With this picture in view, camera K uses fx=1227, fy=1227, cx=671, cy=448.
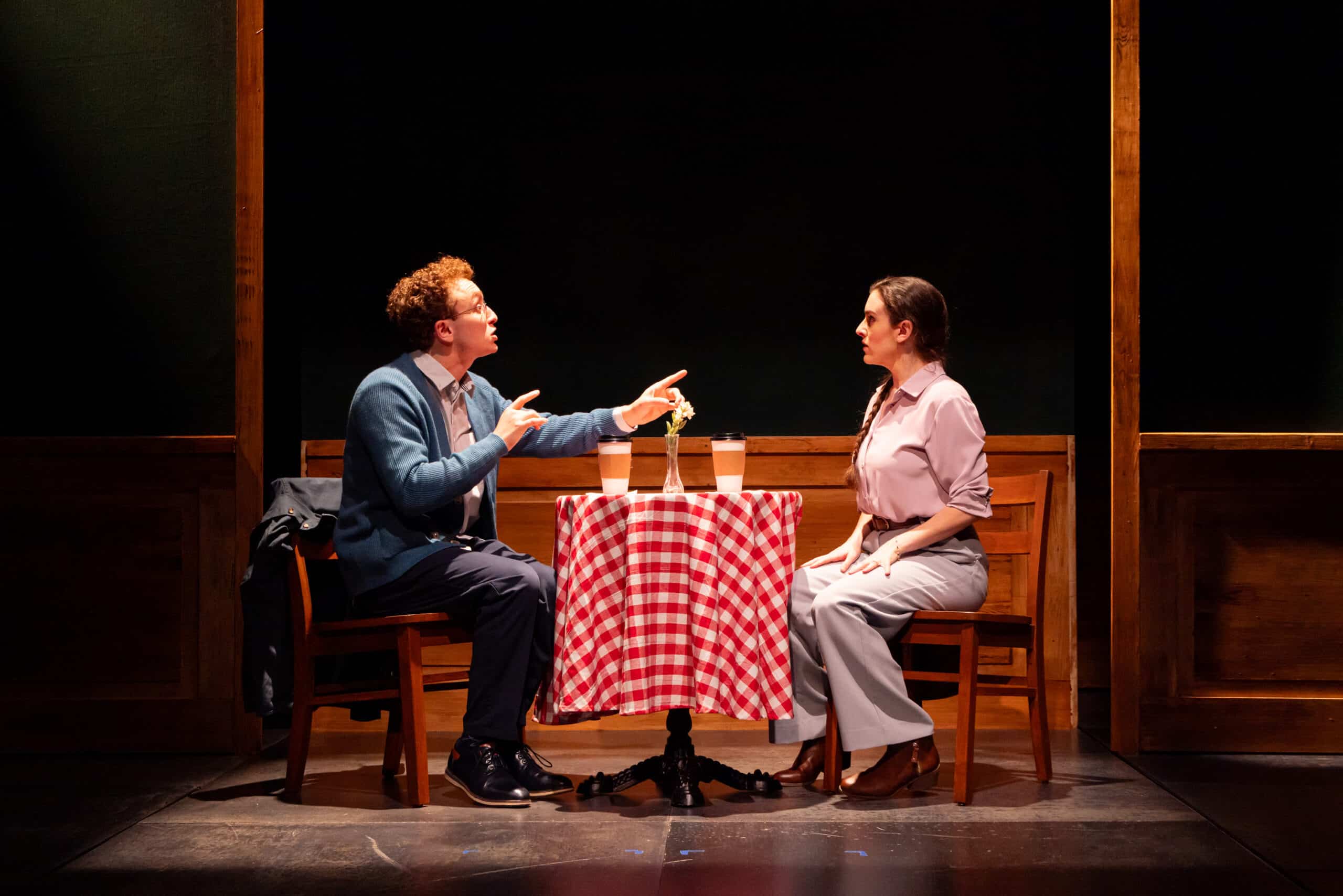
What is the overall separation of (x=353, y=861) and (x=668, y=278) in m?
2.55

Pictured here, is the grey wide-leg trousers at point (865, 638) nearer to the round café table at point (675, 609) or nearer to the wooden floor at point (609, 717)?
the round café table at point (675, 609)

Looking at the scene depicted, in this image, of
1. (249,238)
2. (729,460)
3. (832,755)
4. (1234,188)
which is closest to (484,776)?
(832,755)

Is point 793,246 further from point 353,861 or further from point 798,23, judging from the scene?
point 353,861

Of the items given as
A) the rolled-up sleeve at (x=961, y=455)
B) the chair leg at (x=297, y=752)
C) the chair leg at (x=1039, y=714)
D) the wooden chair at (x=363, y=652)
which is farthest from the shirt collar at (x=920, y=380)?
the chair leg at (x=297, y=752)

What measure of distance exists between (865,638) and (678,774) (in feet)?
1.84

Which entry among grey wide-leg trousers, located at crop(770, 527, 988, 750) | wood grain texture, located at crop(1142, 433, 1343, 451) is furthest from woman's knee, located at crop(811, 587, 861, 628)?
wood grain texture, located at crop(1142, 433, 1343, 451)

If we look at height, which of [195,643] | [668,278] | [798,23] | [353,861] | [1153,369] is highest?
[798,23]

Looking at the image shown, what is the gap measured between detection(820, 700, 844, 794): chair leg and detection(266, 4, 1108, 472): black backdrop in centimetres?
156

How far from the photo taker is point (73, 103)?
385cm

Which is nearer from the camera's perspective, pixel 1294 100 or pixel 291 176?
pixel 1294 100

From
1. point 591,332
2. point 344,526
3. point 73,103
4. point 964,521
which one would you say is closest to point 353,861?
point 344,526

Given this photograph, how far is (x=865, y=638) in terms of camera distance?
296 cm

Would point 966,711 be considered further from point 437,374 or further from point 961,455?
point 437,374

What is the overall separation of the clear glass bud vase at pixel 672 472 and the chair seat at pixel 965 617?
2.20 ft
